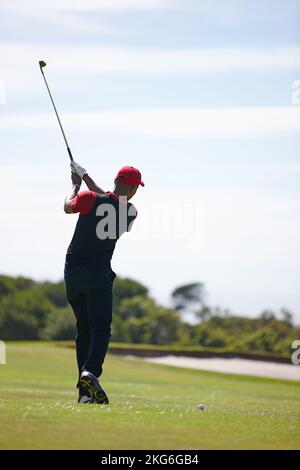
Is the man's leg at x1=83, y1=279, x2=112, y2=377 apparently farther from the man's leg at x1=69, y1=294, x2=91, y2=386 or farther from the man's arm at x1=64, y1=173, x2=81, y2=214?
the man's arm at x1=64, y1=173, x2=81, y2=214

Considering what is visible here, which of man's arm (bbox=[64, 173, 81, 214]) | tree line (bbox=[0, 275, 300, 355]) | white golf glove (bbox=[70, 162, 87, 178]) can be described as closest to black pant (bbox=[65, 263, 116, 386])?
man's arm (bbox=[64, 173, 81, 214])

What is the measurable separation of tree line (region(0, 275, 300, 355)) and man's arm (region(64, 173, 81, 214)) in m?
59.7

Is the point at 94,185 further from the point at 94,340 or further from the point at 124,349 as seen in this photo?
the point at 124,349

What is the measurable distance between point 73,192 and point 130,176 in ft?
2.41

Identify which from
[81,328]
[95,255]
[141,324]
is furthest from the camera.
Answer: [141,324]

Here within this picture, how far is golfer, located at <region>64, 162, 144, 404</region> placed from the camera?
13.2 m

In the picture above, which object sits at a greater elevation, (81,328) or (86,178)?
(86,178)

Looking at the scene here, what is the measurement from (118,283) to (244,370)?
217 feet

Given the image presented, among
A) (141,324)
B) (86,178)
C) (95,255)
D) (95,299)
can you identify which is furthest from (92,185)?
(141,324)

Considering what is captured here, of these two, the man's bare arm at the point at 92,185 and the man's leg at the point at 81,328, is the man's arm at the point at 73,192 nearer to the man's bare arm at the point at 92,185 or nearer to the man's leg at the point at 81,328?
the man's bare arm at the point at 92,185

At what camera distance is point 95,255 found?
13.4 metres

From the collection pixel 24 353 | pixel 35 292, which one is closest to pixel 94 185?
pixel 24 353

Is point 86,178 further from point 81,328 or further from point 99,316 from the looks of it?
point 81,328

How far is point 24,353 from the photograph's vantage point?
1719 inches
